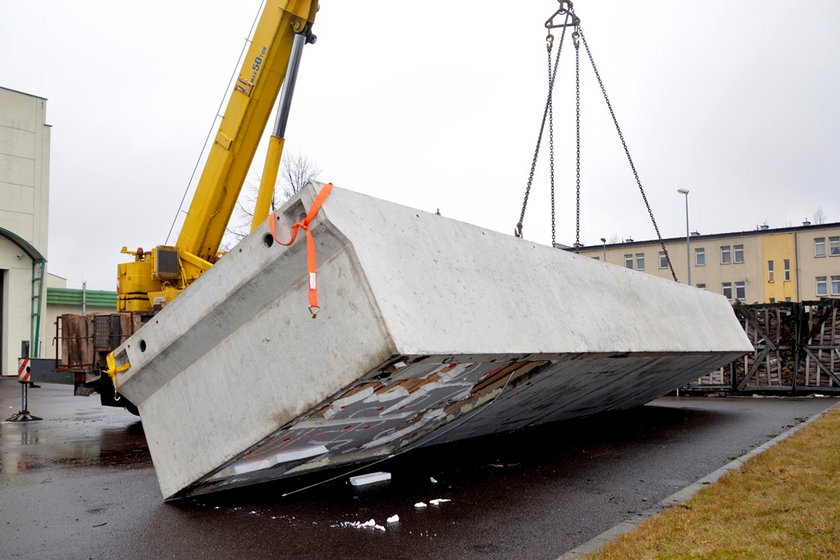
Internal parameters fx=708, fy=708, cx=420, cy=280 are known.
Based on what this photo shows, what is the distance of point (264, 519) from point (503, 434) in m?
3.62

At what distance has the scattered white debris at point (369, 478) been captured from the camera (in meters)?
5.35

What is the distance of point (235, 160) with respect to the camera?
10.4m

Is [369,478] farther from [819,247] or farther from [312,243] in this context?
[819,247]

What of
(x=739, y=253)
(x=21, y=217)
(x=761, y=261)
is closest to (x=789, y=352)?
(x=21, y=217)

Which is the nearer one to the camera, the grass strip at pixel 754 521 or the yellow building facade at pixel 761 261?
Answer: the grass strip at pixel 754 521

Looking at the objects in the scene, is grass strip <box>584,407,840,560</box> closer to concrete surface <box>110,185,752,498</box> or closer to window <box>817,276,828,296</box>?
concrete surface <box>110,185,752,498</box>

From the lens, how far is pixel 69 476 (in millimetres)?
6191

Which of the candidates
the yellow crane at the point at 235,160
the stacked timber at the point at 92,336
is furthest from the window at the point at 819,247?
the stacked timber at the point at 92,336

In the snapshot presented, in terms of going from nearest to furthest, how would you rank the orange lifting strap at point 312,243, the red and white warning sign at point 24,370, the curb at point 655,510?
the orange lifting strap at point 312,243
the curb at point 655,510
the red and white warning sign at point 24,370

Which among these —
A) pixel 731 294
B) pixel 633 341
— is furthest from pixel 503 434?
pixel 731 294

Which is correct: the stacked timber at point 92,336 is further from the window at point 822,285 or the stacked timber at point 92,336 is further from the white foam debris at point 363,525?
the window at point 822,285

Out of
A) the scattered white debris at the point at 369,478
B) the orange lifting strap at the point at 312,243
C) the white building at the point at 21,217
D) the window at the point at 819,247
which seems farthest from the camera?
the window at the point at 819,247

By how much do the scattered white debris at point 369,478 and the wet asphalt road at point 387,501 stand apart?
0.08m

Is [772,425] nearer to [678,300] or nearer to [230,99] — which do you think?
[678,300]
